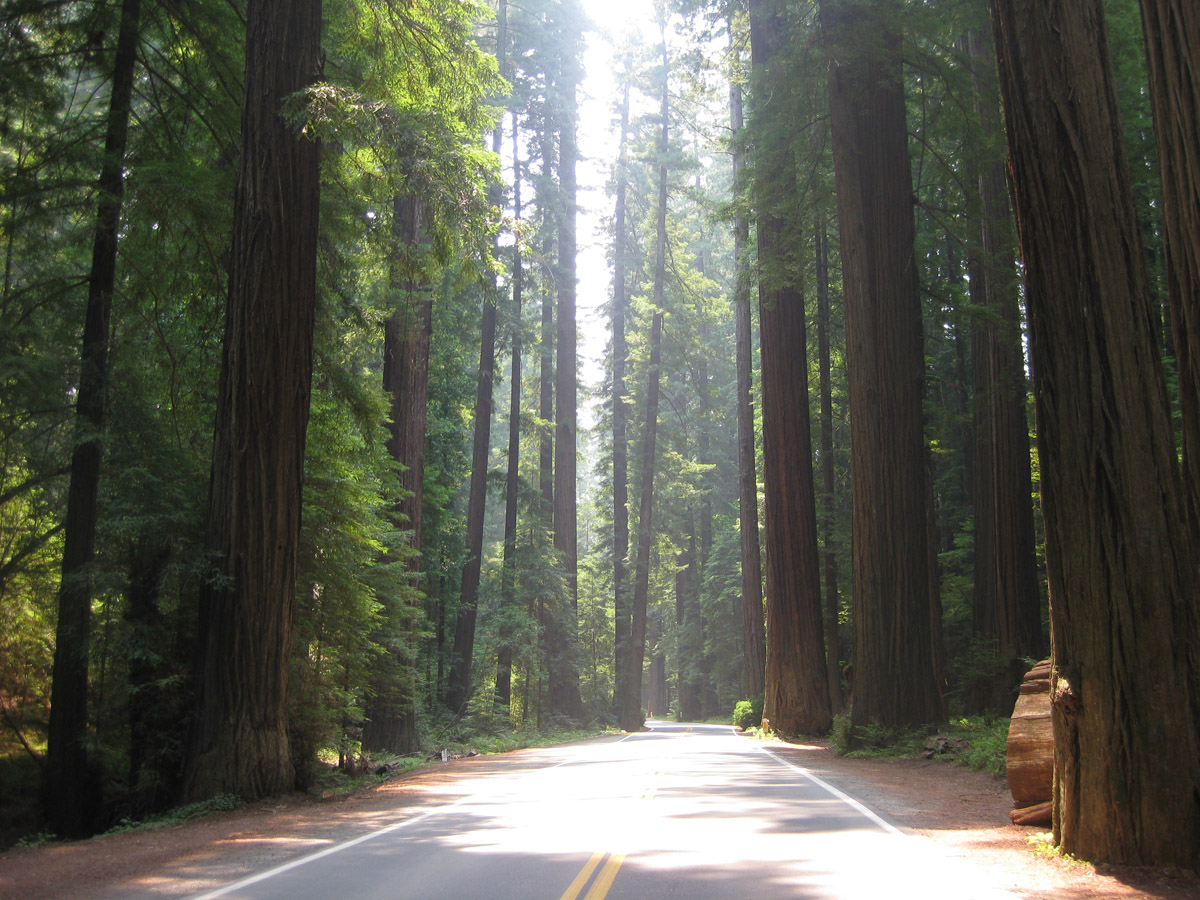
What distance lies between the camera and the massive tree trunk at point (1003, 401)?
17172mm

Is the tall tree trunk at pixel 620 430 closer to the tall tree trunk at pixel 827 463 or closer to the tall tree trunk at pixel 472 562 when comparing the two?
the tall tree trunk at pixel 472 562

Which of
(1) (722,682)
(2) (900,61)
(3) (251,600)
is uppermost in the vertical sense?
(2) (900,61)

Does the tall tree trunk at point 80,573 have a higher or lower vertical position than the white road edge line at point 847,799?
higher

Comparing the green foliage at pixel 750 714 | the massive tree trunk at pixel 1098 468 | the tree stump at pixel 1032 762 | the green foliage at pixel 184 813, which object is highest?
the massive tree trunk at pixel 1098 468

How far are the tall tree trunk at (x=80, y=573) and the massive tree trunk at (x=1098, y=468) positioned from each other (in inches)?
407

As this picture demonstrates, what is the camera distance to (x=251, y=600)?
11.3 m

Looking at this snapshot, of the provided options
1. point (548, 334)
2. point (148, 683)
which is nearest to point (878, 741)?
point (148, 683)

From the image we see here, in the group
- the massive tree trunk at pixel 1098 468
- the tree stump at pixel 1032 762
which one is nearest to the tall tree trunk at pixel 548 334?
the massive tree trunk at pixel 1098 468

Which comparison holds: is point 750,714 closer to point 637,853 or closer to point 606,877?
point 637,853

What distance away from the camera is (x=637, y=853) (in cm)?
734

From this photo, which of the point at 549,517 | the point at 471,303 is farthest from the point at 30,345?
the point at 549,517

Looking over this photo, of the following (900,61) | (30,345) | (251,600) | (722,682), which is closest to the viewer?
(251,600)

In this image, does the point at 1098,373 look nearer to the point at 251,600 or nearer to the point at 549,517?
the point at 251,600

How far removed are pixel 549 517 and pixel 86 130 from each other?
2268 centimetres
